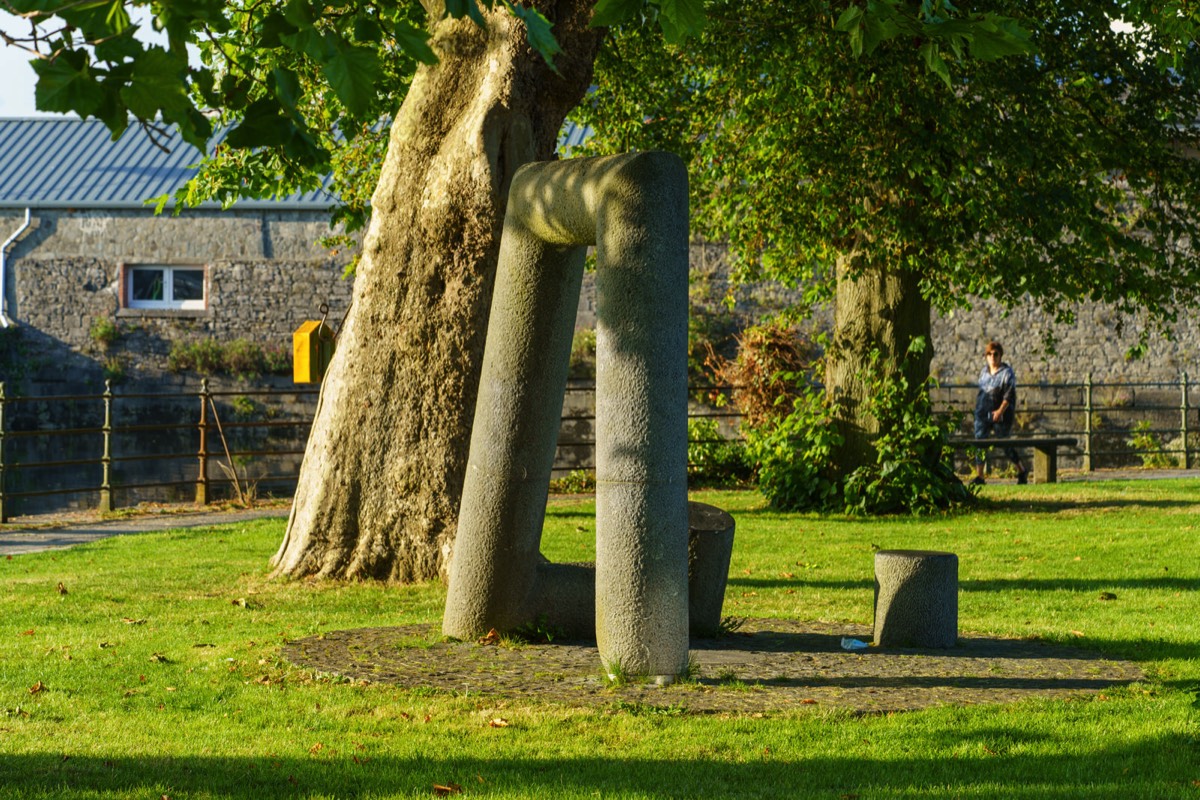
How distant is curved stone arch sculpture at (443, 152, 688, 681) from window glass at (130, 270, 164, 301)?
1890 cm

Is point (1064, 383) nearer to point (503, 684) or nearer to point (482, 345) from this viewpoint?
point (482, 345)

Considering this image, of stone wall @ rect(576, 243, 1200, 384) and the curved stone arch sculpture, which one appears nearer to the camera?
the curved stone arch sculpture

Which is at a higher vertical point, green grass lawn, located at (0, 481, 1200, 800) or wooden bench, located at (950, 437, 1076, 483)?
wooden bench, located at (950, 437, 1076, 483)

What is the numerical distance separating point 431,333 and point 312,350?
10.5 ft

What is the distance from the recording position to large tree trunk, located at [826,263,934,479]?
14.1m

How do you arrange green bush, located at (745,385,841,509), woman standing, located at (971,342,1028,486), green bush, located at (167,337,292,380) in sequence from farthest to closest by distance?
1. green bush, located at (167,337,292,380)
2. woman standing, located at (971,342,1028,486)
3. green bush, located at (745,385,841,509)

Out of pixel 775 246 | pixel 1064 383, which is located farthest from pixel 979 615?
pixel 1064 383

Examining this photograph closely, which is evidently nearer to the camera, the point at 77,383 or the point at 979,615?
the point at 979,615

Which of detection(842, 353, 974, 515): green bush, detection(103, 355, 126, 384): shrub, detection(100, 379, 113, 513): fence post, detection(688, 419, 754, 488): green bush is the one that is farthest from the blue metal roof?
detection(842, 353, 974, 515): green bush

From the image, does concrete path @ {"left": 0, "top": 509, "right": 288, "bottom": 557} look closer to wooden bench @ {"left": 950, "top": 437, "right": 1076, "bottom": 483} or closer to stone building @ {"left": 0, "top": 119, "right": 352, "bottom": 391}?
wooden bench @ {"left": 950, "top": 437, "right": 1076, "bottom": 483}

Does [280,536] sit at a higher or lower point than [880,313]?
lower

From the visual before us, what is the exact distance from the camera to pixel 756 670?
6164mm

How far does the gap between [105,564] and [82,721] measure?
564cm

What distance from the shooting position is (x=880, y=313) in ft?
46.4
